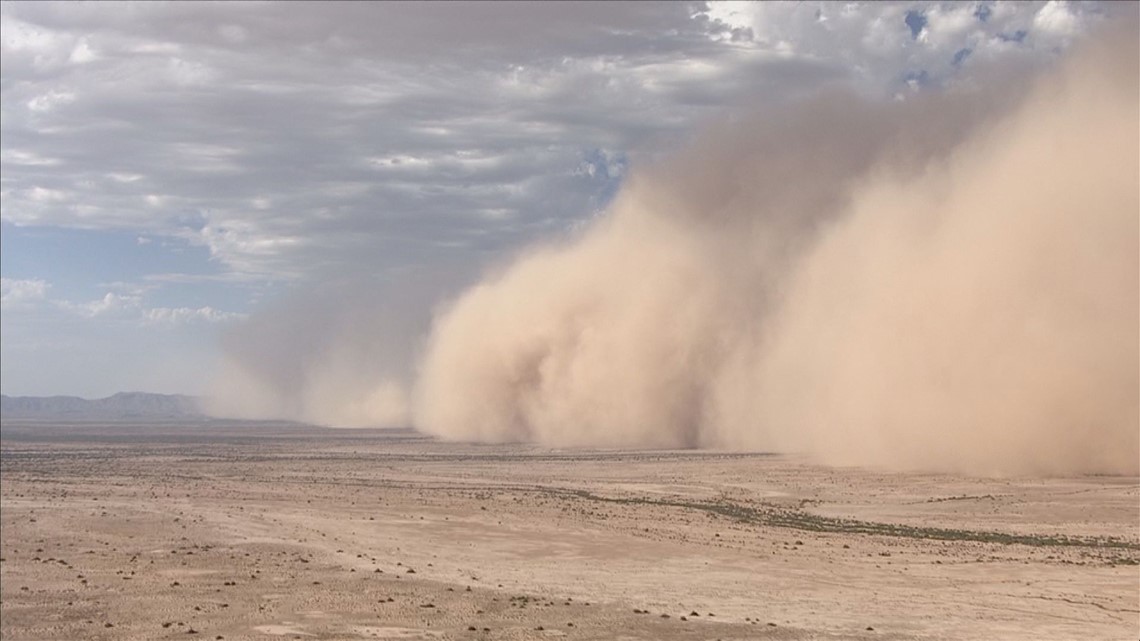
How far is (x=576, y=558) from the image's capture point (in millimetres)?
33500

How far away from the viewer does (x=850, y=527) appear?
38.4m

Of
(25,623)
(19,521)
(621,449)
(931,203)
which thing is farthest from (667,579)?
(621,449)

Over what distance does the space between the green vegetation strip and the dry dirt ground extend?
152mm

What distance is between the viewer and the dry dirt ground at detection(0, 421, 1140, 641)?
25031mm

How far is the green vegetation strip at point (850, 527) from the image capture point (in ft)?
112

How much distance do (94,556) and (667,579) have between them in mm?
15932

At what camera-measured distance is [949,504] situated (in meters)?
44.1

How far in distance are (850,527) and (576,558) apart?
31.8ft

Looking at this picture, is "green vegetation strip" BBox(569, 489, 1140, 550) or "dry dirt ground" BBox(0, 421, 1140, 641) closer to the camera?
"dry dirt ground" BBox(0, 421, 1140, 641)

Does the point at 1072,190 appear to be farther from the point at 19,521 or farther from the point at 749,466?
the point at 19,521

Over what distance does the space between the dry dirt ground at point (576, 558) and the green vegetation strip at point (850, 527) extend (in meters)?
0.15

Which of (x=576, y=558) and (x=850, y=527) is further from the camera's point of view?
(x=850, y=527)

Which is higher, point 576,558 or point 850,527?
point 850,527

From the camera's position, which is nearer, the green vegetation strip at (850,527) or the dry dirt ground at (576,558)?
the dry dirt ground at (576,558)
